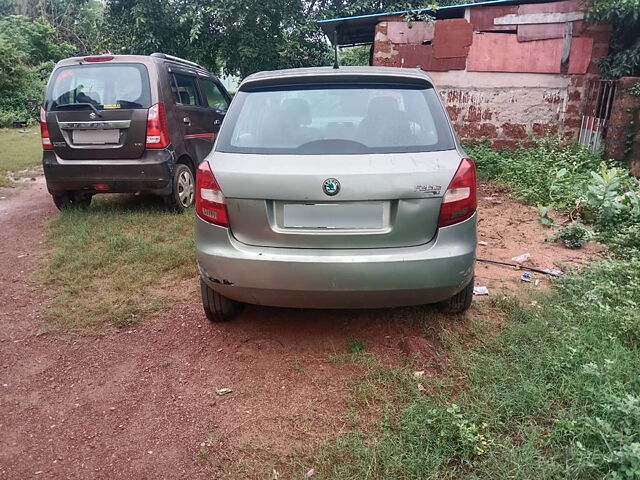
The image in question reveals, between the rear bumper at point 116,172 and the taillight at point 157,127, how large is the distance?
0.31ft

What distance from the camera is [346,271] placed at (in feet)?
7.96

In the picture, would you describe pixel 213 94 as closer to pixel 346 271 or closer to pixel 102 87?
pixel 102 87

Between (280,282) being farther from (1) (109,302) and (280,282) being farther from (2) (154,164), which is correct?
(2) (154,164)

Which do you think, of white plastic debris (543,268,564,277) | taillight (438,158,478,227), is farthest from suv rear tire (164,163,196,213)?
white plastic debris (543,268,564,277)

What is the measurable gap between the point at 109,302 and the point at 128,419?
1.40 metres

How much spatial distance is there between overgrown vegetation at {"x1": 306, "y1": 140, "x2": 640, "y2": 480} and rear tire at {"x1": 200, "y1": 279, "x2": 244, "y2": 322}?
1.03 meters

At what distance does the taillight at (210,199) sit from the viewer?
8.36ft

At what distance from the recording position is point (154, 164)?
5.24 meters

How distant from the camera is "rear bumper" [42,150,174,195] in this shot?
5.23 metres

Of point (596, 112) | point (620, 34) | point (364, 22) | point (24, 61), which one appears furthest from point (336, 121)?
point (24, 61)

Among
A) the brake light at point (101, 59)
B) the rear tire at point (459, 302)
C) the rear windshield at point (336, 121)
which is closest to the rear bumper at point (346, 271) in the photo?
the rear tire at point (459, 302)

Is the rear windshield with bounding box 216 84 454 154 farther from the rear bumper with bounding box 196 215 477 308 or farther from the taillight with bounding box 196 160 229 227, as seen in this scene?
the rear bumper with bounding box 196 215 477 308

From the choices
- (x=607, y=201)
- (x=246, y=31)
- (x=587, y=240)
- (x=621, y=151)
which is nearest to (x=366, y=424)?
(x=587, y=240)

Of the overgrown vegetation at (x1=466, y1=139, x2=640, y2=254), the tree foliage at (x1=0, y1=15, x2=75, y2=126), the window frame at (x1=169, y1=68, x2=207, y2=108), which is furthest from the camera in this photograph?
the tree foliage at (x1=0, y1=15, x2=75, y2=126)
